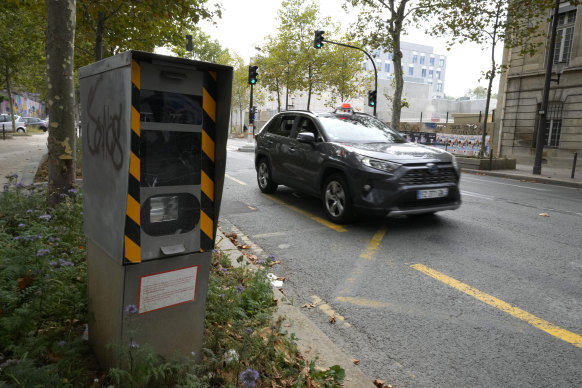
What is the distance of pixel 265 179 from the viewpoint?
877 centimetres

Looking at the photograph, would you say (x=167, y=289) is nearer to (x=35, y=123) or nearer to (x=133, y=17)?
(x=133, y=17)

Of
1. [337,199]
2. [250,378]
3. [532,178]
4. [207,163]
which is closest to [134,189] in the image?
[207,163]

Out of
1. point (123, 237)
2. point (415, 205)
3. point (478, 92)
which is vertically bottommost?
point (415, 205)

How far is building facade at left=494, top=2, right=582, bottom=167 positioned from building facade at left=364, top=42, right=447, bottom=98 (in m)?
74.2

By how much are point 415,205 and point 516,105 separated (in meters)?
21.8

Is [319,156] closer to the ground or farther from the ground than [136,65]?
closer to the ground

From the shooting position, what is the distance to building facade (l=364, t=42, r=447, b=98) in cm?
9844

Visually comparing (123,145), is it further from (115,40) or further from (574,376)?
(115,40)

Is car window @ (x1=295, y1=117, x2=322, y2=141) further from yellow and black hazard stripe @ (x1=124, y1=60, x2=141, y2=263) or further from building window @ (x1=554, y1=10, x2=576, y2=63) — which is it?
building window @ (x1=554, y1=10, x2=576, y2=63)

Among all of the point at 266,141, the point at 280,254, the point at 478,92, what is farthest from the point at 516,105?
the point at 478,92

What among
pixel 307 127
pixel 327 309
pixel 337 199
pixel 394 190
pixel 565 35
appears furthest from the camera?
pixel 565 35

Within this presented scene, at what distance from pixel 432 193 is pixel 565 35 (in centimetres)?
2139

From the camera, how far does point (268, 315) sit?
9.71 feet

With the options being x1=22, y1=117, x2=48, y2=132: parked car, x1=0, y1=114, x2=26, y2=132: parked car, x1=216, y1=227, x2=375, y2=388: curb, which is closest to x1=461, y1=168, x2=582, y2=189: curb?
Result: x1=216, y1=227, x2=375, y2=388: curb
